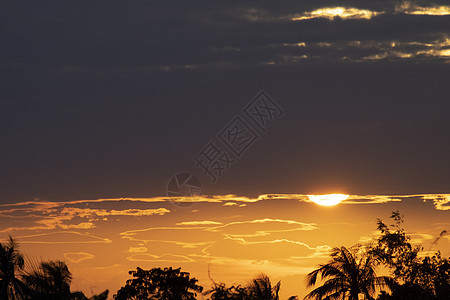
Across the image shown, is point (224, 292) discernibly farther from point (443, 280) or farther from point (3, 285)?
point (3, 285)

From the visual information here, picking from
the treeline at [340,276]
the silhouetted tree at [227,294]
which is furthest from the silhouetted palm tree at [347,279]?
the silhouetted tree at [227,294]

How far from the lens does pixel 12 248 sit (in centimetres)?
4512

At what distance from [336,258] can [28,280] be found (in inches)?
1476

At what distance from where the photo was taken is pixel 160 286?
142 feet

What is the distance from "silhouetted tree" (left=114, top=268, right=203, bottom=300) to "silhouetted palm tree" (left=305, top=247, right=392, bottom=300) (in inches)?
338

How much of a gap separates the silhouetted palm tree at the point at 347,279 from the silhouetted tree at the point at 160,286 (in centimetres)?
858

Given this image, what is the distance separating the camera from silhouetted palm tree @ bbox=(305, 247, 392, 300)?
4350cm

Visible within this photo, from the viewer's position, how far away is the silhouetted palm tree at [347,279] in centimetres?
4350

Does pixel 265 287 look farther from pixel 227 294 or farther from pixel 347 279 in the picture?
pixel 227 294

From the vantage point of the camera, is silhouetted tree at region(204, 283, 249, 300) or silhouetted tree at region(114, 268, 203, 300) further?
silhouetted tree at region(114, 268, 203, 300)

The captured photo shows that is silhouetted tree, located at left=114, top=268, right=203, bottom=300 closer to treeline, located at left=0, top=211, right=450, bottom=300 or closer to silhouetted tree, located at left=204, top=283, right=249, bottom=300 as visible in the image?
treeline, located at left=0, top=211, right=450, bottom=300

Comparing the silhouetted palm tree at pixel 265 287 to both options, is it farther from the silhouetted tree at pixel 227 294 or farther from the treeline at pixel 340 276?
the silhouetted tree at pixel 227 294

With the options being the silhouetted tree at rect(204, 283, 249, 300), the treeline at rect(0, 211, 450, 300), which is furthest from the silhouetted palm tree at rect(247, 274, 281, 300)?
the silhouetted tree at rect(204, 283, 249, 300)

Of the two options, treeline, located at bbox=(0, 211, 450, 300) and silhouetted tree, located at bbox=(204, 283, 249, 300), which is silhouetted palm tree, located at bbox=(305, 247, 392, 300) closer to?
treeline, located at bbox=(0, 211, 450, 300)
